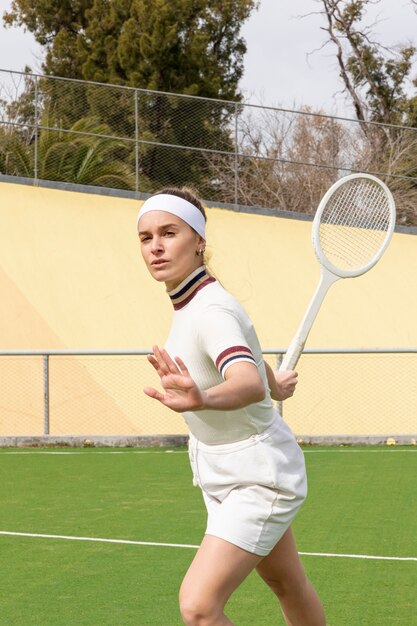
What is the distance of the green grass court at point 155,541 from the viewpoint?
603 centimetres

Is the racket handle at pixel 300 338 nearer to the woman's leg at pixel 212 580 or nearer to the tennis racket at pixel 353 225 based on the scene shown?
the tennis racket at pixel 353 225

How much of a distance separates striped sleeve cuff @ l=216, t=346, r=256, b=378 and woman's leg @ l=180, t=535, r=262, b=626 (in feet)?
2.01

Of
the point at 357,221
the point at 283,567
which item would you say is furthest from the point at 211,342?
the point at 357,221

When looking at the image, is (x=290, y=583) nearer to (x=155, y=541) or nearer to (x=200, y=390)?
(x=200, y=390)

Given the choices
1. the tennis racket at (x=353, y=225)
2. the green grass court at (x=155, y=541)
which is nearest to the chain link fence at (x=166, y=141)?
the green grass court at (x=155, y=541)

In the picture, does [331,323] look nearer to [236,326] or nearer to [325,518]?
[325,518]

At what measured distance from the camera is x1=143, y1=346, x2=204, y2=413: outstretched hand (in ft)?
10.6

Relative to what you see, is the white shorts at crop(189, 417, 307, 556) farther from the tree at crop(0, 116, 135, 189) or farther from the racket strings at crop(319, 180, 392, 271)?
the tree at crop(0, 116, 135, 189)

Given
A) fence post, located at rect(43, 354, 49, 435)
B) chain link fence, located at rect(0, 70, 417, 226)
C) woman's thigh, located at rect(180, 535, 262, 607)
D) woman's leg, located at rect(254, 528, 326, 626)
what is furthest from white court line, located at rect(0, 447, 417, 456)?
woman's thigh, located at rect(180, 535, 262, 607)

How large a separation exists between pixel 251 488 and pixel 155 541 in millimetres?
4303

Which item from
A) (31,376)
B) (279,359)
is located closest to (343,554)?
(279,359)

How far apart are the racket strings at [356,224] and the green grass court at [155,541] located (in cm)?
185

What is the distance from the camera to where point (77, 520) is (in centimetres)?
891

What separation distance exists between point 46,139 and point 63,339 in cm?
387
